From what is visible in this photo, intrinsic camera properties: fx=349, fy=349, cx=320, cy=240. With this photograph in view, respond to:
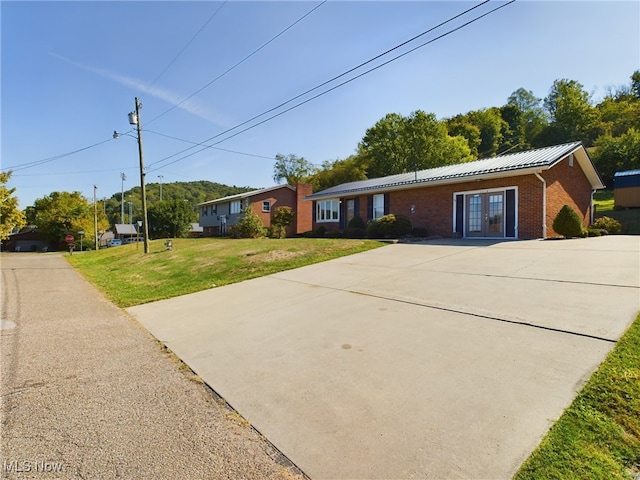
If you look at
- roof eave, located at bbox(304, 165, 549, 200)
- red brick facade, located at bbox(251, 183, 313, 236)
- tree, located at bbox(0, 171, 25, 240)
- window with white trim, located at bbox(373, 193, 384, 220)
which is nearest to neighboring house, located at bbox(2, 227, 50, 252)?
Result: tree, located at bbox(0, 171, 25, 240)

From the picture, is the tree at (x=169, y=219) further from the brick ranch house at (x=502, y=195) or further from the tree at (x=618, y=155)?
the tree at (x=618, y=155)

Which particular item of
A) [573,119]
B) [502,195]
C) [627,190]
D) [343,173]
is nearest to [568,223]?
[502,195]

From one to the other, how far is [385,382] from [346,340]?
121cm

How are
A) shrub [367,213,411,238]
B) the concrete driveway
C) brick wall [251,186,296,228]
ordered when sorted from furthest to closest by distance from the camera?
1. brick wall [251,186,296,228]
2. shrub [367,213,411,238]
3. the concrete driveway

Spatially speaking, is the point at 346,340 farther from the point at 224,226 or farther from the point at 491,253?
the point at 224,226

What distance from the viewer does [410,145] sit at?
147ft

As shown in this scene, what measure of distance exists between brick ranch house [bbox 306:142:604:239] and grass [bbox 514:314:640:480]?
40.1 feet

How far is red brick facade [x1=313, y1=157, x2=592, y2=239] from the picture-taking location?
13.8 metres

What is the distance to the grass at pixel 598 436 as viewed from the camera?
7.07 ft

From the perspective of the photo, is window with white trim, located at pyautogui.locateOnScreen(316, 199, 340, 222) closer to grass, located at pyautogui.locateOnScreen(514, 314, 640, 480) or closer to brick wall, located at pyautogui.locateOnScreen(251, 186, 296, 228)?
brick wall, located at pyautogui.locateOnScreen(251, 186, 296, 228)

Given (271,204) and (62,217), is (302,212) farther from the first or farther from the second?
(62,217)

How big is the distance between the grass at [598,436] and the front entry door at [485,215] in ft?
42.0

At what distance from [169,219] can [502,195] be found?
35167 millimetres

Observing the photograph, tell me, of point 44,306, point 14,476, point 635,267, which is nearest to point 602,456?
point 14,476
